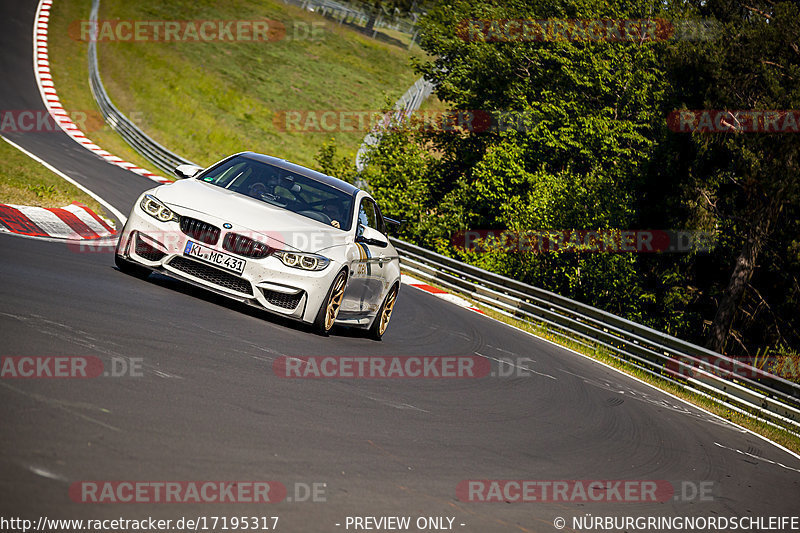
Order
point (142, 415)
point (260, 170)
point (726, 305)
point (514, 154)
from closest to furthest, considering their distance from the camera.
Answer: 1. point (142, 415)
2. point (260, 170)
3. point (726, 305)
4. point (514, 154)

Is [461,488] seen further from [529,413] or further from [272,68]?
[272,68]

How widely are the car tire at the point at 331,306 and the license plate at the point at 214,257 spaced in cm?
97

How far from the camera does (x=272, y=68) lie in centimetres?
5688

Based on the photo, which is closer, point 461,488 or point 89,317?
point 461,488

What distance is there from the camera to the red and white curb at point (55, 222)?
447 inches

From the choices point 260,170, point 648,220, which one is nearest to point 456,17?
point 648,220

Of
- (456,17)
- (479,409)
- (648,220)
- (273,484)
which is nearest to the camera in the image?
(273,484)

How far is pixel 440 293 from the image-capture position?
21938mm

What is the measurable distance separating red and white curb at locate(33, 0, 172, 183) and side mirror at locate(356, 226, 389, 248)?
1818 centimetres

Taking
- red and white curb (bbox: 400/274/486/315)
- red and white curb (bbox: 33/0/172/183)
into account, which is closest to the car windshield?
red and white curb (bbox: 400/274/486/315)

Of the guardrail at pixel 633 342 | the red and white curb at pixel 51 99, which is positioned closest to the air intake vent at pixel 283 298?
the guardrail at pixel 633 342

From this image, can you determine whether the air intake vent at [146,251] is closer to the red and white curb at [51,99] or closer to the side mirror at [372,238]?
the side mirror at [372,238]

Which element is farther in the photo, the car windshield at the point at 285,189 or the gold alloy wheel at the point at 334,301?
the car windshield at the point at 285,189

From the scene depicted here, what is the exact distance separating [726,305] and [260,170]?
2062 cm
